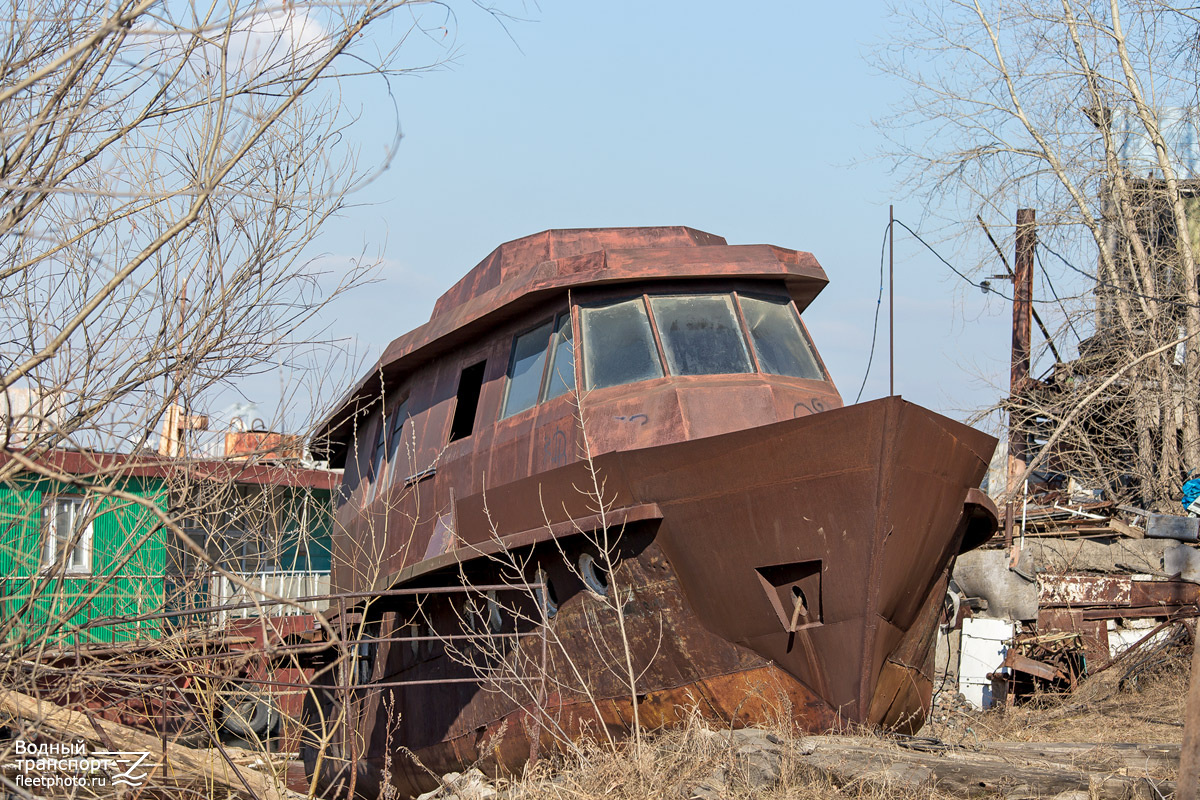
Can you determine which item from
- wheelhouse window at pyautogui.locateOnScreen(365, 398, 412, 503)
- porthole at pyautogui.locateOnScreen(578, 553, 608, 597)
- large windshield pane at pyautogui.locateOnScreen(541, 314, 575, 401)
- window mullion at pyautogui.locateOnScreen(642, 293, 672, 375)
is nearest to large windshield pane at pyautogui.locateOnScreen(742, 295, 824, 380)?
window mullion at pyautogui.locateOnScreen(642, 293, 672, 375)

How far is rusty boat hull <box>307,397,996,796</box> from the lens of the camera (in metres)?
6.55

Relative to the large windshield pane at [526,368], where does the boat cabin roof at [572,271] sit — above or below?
above

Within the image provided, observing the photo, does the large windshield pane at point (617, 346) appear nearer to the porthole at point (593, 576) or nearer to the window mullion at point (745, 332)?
the window mullion at point (745, 332)

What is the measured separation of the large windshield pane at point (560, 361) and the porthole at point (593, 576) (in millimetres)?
1327

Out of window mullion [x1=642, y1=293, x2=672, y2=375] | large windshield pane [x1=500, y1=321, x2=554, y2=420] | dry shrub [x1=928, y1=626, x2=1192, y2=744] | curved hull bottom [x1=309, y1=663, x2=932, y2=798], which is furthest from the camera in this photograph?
dry shrub [x1=928, y1=626, x2=1192, y2=744]

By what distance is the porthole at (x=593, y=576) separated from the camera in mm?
7453

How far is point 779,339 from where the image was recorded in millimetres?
8383

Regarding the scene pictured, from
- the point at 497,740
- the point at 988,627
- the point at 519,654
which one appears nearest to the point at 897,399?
the point at 519,654

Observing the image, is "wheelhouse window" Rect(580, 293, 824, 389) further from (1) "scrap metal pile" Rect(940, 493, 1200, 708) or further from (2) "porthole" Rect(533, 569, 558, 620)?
(1) "scrap metal pile" Rect(940, 493, 1200, 708)

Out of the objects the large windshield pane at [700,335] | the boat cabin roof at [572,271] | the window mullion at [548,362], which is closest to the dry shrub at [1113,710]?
the large windshield pane at [700,335]

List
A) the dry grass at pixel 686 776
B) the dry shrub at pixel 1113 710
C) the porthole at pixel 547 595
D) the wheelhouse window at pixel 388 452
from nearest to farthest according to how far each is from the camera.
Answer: the dry grass at pixel 686 776, the porthole at pixel 547 595, the dry shrub at pixel 1113 710, the wheelhouse window at pixel 388 452

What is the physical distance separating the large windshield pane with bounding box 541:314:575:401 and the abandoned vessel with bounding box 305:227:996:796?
2 centimetres

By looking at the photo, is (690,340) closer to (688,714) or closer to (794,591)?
(794,591)

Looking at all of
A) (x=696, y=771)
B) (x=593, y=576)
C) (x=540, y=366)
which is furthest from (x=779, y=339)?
(x=696, y=771)
